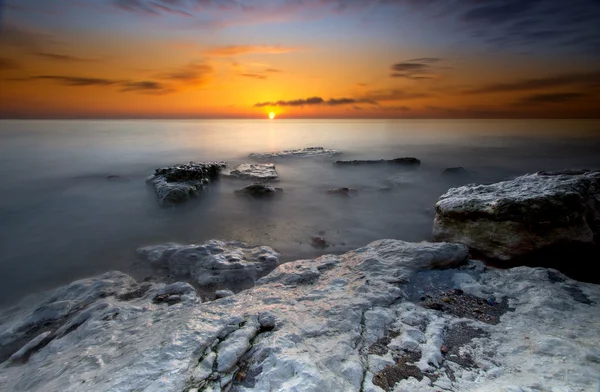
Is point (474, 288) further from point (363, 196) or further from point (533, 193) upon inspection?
point (363, 196)

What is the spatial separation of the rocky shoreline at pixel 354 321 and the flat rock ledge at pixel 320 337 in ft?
0.06

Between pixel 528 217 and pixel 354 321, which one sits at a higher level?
pixel 528 217

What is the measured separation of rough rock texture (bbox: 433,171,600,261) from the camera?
5.28 m

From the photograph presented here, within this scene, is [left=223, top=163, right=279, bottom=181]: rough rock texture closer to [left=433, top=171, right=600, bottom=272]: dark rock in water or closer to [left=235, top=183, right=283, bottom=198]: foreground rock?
[left=235, top=183, right=283, bottom=198]: foreground rock

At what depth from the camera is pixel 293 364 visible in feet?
8.63

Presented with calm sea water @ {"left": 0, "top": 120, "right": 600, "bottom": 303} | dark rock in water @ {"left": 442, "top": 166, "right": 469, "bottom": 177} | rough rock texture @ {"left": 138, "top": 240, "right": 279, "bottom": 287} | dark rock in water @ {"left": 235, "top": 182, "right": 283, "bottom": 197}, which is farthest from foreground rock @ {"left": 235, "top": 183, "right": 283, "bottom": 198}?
dark rock in water @ {"left": 442, "top": 166, "right": 469, "bottom": 177}

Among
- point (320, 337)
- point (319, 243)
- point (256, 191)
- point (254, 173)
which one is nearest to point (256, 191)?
point (256, 191)

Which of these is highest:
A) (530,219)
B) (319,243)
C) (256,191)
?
(530,219)

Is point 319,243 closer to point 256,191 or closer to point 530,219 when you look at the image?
point 530,219

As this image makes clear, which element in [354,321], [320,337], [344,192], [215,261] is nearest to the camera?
[320,337]

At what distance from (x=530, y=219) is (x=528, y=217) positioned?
0.05 m

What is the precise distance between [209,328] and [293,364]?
1125 mm

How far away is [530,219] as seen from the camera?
543cm

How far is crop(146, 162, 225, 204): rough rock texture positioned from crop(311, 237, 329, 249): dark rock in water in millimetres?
5609
